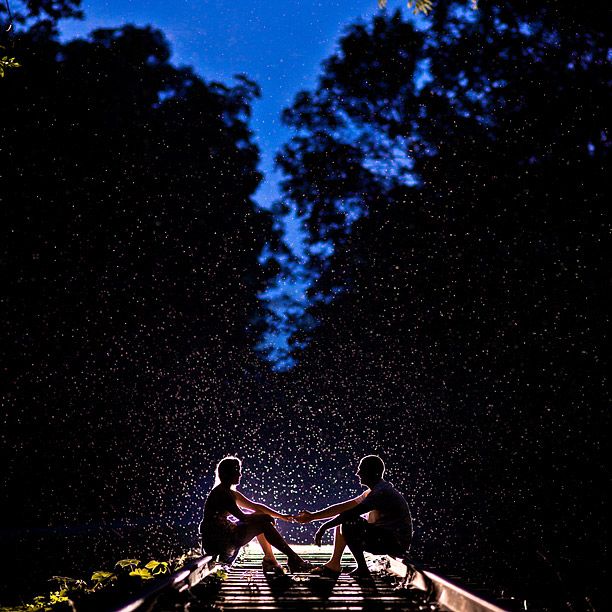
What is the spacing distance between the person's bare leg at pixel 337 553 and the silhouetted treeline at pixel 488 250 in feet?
10.8

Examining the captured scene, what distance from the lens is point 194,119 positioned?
2023cm

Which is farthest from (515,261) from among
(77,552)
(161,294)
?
(161,294)

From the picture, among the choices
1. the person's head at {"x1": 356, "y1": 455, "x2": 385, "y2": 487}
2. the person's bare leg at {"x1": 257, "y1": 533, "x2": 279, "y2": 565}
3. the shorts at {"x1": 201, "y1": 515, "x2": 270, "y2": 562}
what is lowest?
the person's bare leg at {"x1": 257, "y1": 533, "x2": 279, "y2": 565}

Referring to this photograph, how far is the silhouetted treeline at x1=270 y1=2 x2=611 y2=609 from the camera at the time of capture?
38.2 ft

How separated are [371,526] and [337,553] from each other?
49 cm

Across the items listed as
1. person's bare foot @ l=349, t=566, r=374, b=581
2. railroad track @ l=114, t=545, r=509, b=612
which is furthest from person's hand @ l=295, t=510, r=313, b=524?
person's bare foot @ l=349, t=566, r=374, b=581

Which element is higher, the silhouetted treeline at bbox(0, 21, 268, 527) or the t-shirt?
the silhouetted treeline at bbox(0, 21, 268, 527)

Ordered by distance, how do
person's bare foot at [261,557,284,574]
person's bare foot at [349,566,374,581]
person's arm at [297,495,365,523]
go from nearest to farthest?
person's bare foot at [349,566,374,581] < person's bare foot at [261,557,284,574] < person's arm at [297,495,365,523]

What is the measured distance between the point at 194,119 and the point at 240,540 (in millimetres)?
17050

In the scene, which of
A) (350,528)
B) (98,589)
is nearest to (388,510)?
(350,528)

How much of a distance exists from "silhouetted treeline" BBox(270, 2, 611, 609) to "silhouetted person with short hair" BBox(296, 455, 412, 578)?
293 centimetres

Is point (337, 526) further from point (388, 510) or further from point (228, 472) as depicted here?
point (228, 472)

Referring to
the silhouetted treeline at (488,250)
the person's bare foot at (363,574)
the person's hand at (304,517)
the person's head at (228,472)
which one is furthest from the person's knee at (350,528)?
the silhouetted treeline at (488,250)

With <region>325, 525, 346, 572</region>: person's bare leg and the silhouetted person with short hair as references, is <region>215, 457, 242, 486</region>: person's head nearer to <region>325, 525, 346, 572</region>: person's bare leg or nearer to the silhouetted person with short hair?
the silhouetted person with short hair
